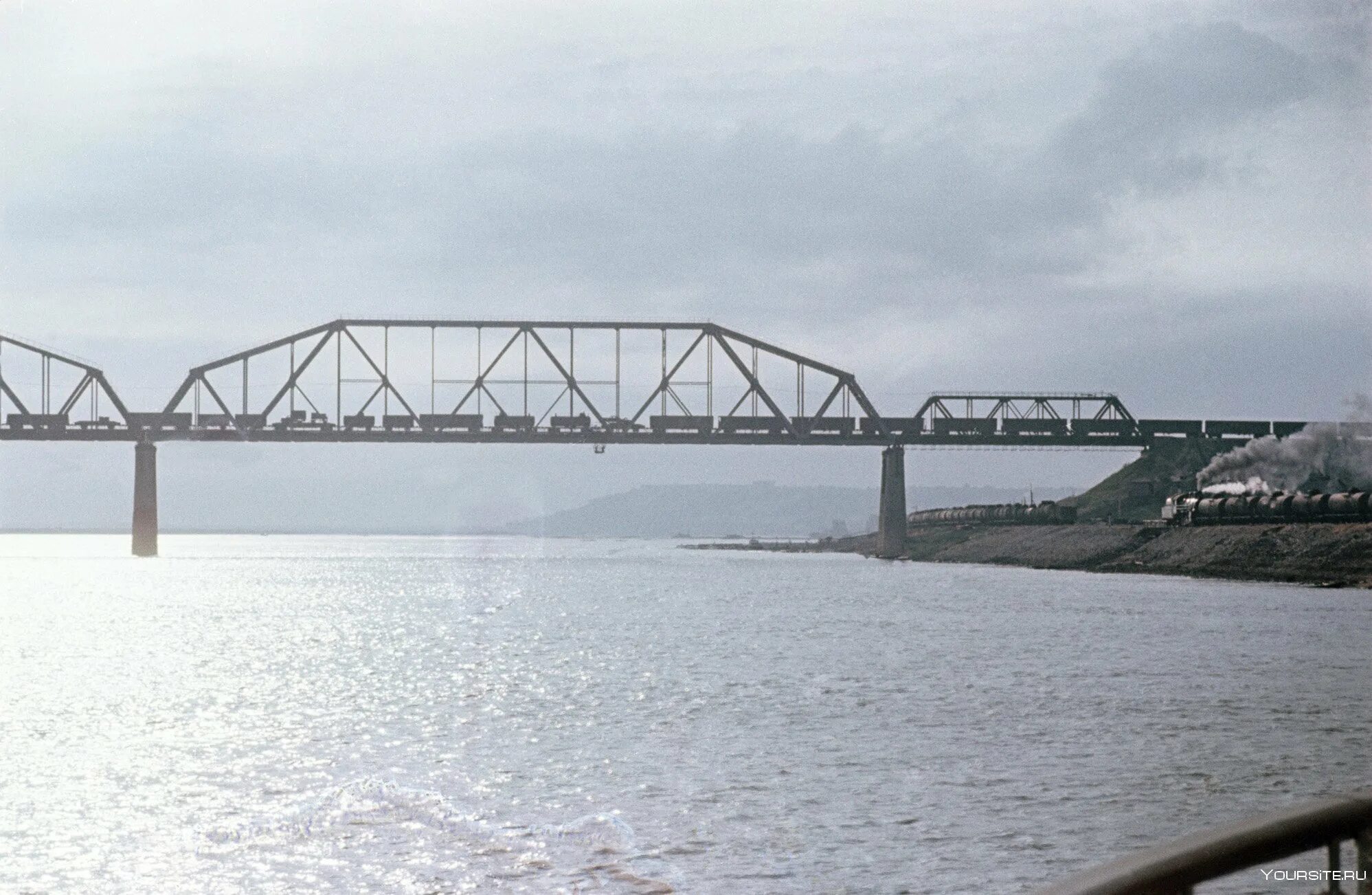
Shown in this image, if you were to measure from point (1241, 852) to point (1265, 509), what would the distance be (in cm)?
14214

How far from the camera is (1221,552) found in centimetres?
13712

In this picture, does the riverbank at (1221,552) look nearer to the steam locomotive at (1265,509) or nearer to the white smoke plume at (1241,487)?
the steam locomotive at (1265,509)

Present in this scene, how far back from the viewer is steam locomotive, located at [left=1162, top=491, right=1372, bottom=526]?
415 feet

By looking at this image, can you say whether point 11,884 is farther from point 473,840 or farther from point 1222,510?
point 1222,510

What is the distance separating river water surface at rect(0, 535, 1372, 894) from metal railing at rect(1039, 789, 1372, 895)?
613 inches

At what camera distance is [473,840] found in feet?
80.2

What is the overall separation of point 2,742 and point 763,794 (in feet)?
70.8

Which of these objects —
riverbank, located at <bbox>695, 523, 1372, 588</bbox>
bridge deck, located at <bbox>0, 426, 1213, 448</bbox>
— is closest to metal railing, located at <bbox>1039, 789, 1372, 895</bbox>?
riverbank, located at <bbox>695, 523, 1372, 588</bbox>

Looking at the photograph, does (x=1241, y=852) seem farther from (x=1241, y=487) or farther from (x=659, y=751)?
(x=1241, y=487)

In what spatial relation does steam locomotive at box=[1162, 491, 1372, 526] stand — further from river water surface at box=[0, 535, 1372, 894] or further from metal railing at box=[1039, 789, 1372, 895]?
metal railing at box=[1039, 789, 1372, 895]

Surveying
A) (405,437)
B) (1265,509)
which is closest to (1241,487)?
(1265,509)

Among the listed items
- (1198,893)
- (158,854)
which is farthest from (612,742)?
(1198,893)

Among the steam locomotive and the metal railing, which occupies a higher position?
the metal railing

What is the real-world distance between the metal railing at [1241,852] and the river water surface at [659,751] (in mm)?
15582
